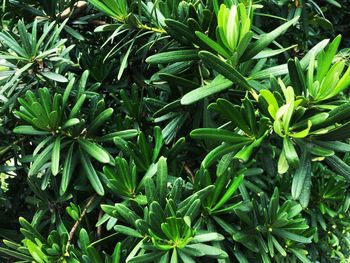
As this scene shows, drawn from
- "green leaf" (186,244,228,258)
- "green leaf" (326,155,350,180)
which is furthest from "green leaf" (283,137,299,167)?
"green leaf" (186,244,228,258)

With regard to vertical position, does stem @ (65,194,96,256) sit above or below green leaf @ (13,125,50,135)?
below

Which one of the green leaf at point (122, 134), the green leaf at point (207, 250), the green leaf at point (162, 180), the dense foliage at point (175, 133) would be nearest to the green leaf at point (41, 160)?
the dense foliage at point (175, 133)

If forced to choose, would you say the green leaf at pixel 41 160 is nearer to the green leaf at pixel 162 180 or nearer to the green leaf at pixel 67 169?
the green leaf at pixel 67 169

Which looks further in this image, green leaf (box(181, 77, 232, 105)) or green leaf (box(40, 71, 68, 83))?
green leaf (box(40, 71, 68, 83))

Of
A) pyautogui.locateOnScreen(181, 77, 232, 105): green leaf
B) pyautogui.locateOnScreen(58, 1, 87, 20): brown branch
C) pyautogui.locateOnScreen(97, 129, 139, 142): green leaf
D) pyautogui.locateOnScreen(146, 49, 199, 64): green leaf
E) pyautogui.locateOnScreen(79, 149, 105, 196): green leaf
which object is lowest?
pyautogui.locateOnScreen(79, 149, 105, 196): green leaf

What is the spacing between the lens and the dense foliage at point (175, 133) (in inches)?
26.7

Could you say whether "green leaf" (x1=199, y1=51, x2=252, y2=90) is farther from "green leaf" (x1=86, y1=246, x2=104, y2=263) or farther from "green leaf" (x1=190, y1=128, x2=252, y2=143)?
"green leaf" (x1=86, y1=246, x2=104, y2=263)

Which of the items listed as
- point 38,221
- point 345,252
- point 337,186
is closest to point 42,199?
point 38,221

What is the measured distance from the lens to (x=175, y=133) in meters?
0.88

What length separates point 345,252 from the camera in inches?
75.3

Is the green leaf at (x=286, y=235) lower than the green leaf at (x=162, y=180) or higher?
lower

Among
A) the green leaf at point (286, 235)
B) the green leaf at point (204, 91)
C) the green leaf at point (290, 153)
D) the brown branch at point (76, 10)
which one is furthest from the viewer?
the brown branch at point (76, 10)

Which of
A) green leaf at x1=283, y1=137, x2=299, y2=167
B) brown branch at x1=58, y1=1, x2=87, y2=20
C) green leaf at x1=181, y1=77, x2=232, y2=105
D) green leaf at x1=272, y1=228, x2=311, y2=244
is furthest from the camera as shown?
brown branch at x1=58, y1=1, x2=87, y2=20

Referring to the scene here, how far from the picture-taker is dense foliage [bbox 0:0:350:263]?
679 mm
